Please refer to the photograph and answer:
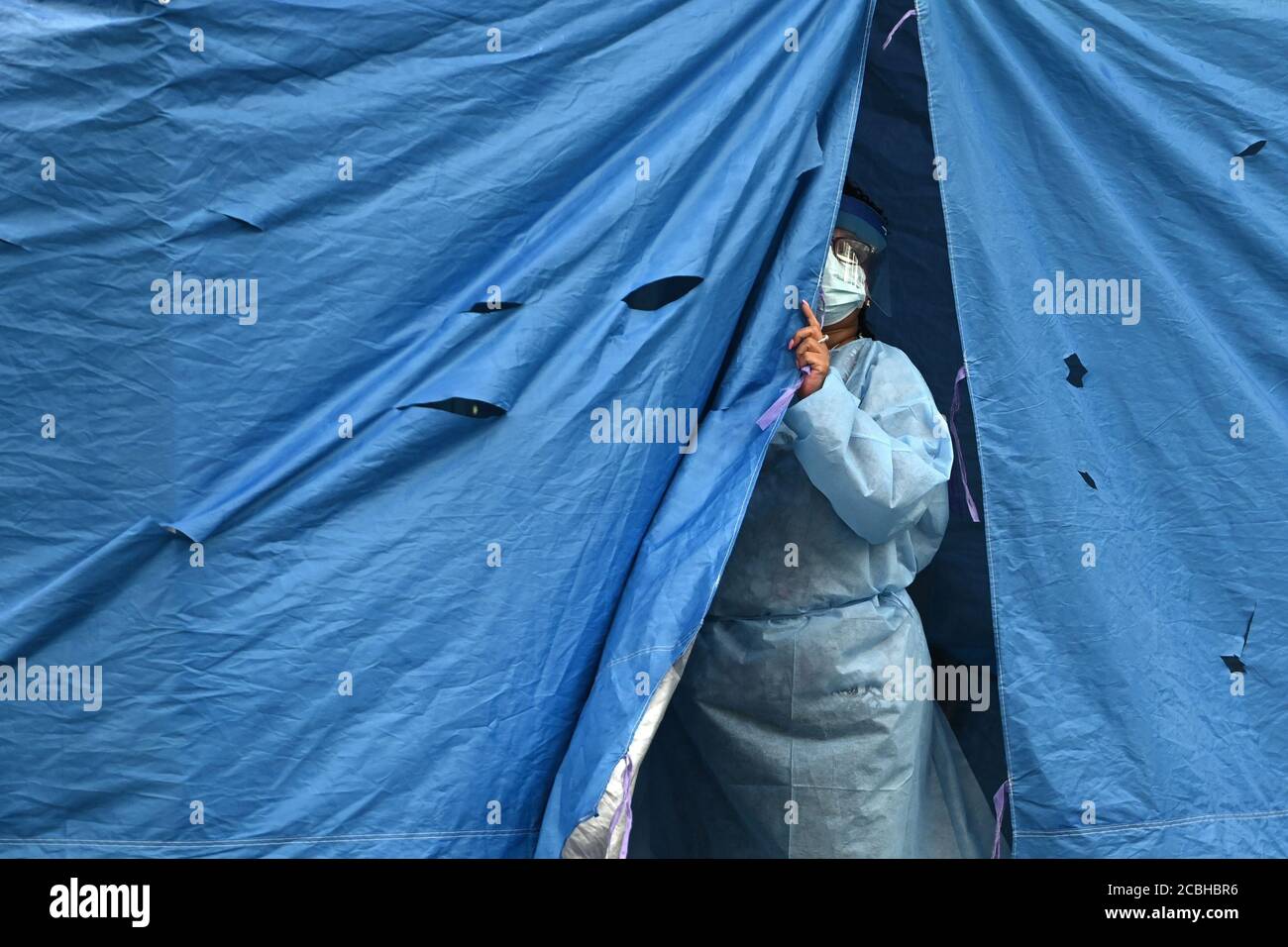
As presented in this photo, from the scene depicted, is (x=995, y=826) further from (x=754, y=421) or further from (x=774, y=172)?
(x=774, y=172)

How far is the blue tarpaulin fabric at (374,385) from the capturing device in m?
2.30

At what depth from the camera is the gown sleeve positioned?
8.00ft

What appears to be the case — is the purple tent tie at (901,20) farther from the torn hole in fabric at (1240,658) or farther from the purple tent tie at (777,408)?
the torn hole in fabric at (1240,658)

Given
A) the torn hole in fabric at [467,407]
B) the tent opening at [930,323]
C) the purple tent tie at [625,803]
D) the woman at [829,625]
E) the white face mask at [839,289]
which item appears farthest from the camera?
the tent opening at [930,323]

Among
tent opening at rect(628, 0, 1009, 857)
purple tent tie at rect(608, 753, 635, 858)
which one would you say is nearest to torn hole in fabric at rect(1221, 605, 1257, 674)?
tent opening at rect(628, 0, 1009, 857)

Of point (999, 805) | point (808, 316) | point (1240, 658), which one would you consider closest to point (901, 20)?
point (808, 316)

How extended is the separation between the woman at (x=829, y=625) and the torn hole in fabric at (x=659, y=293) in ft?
0.70

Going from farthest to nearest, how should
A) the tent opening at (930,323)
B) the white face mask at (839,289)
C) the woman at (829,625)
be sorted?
1. the tent opening at (930,323)
2. the white face mask at (839,289)
3. the woman at (829,625)

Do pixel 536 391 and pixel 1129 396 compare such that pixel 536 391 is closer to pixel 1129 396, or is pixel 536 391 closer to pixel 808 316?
pixel 808 316

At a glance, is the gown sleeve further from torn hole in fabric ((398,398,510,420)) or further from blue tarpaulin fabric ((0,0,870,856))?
torn hole in fabric ((398,398,510,420))

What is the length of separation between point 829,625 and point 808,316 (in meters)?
0.57

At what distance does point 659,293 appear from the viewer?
243 cm

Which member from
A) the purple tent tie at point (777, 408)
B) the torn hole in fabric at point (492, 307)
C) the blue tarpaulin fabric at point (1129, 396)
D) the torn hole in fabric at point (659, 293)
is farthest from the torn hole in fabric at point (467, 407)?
the blue tarpaulin fabric at point (1129, 396)

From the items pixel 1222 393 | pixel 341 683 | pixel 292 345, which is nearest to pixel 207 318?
pixel 292 345
